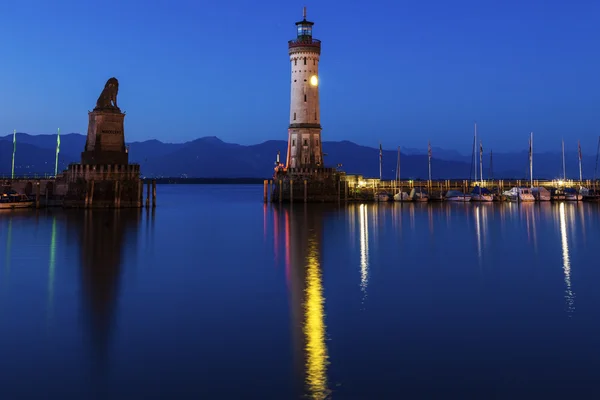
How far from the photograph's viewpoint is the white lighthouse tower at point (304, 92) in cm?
8175

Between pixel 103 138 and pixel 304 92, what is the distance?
91.4 feet

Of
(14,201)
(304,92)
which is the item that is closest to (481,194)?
(304,92)

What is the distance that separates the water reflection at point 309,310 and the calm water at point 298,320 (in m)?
0.07

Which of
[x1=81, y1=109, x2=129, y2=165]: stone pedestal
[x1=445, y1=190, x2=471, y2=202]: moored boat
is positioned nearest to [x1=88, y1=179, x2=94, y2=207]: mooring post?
[x1=81, y1=109, x2=129, y2=165]: stone pedestal

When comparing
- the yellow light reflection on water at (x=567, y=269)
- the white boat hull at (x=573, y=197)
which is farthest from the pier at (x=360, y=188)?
the yellow light reflection on water at (x=567, y=269)

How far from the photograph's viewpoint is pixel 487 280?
2680cm

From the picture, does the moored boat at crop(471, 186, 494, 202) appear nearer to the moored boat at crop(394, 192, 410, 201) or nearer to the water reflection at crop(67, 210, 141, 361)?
the moored boat at crop(394, 192, 410, 201)

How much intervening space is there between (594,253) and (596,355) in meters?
22.7

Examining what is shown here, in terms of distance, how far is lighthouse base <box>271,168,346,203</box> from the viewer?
85812 mm

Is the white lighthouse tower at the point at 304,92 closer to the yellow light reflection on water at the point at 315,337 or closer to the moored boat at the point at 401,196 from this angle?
→ the moored boat at the point at 401,196

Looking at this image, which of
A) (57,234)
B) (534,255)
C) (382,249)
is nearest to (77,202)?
(57,234)

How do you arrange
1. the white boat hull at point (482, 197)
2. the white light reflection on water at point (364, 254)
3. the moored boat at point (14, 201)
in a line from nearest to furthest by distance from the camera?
the white light reflection on water at point (364, 254), the moored boat at point (14, 201), the white boat hull at point (482, 197)

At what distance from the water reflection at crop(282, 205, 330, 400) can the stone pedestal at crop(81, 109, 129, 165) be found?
27293 mm

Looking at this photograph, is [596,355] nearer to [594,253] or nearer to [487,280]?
[487,280]
